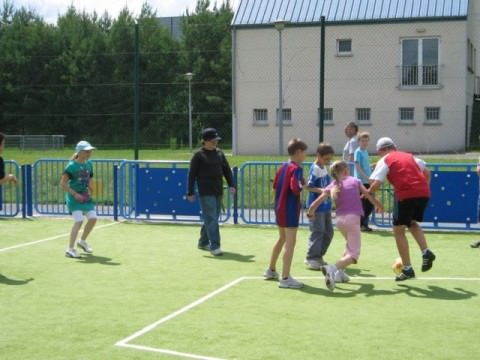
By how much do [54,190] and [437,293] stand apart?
1014cm

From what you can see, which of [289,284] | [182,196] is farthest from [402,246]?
[182,196]

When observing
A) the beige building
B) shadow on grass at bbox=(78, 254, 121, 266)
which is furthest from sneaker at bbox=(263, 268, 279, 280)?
the beige building

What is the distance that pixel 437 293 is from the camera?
8.30m

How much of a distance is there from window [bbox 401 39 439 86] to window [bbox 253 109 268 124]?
6.17m

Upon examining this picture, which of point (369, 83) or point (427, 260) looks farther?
point (369, 83)

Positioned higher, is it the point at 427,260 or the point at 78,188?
the point at 78,188

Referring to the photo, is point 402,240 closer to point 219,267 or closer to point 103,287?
point 219,267

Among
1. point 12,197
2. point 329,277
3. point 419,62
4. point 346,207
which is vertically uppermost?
point 419,62

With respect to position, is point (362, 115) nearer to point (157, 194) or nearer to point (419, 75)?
point (419, 75)

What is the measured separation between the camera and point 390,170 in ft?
29.0

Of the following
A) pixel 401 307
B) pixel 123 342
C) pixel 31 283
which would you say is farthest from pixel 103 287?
pixel 401 307

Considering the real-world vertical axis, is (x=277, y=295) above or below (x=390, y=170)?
below

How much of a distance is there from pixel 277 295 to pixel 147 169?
720 centimetres

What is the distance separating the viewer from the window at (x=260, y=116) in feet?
112
